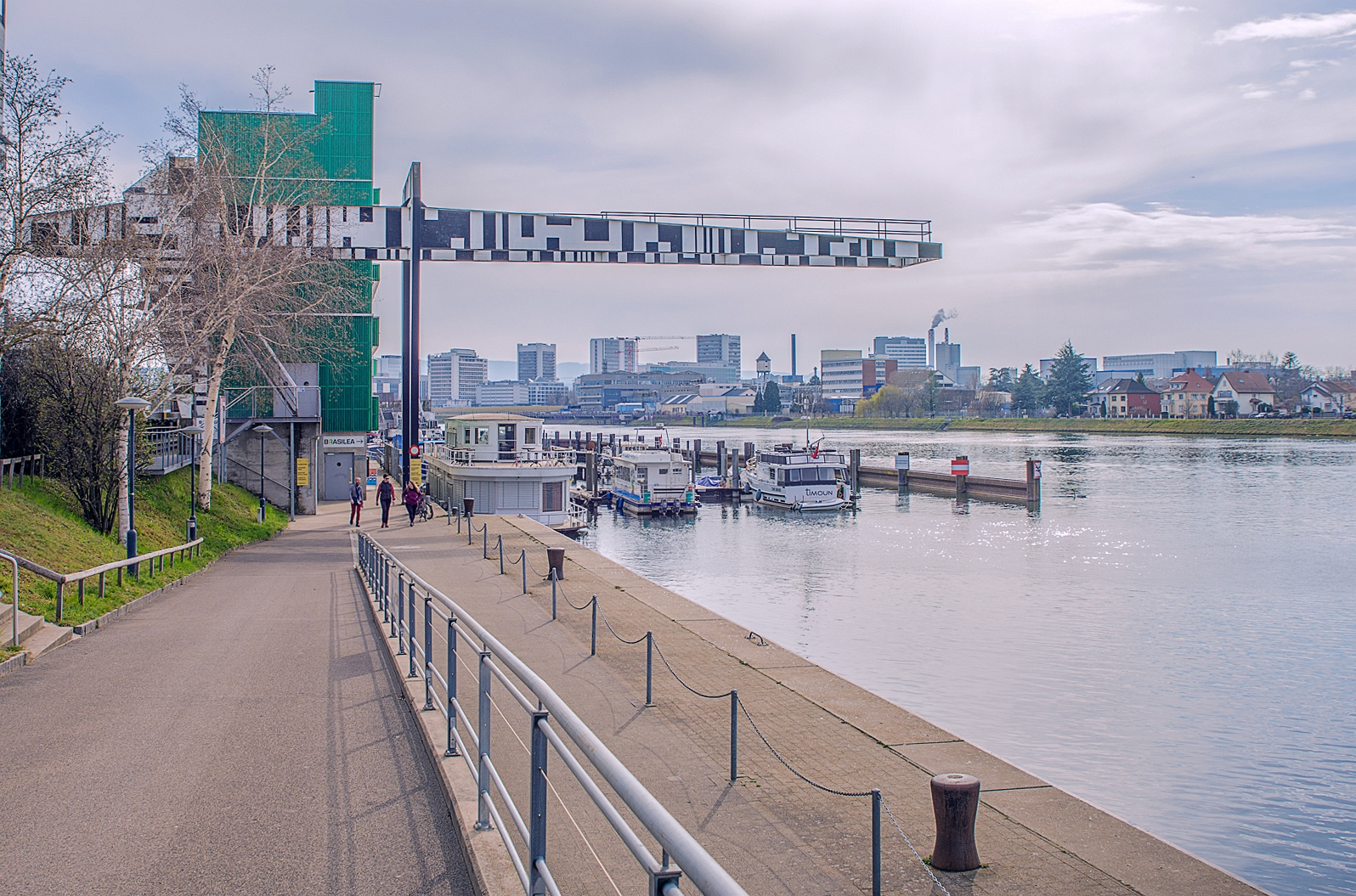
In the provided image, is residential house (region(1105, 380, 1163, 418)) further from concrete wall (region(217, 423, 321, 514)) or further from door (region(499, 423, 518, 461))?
concrete wall (region(217, 423, 321, 514))

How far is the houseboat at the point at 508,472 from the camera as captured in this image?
42281mm

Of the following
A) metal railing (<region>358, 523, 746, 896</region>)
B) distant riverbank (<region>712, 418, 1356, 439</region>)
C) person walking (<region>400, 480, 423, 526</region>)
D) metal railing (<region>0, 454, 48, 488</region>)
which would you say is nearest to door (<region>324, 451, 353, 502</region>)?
person walking (<region>400, 480, 423, 526</region>)

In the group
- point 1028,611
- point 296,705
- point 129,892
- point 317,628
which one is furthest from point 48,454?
point 1028,611

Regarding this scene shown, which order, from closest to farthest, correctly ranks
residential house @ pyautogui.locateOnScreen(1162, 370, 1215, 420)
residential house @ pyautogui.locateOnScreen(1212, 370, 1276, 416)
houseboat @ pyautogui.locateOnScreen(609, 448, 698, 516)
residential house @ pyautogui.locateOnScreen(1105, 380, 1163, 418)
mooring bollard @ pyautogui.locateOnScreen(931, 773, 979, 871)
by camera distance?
mooring bollard @ pyautogui.locateOnScreen(931, 773, 979, 871)
houseboat @ pyautogui.locateOnScreen(609, 448, 698, 516)
residential house @ pyautogui.locateOnScreen(1212, 370, 1276, 416)
residential house @ pyautogui.locateOnScreen(1162, 370, 1215, 420)
residential house @ pyautogui.locateOnScreen(1105, 380, 1163, 418)

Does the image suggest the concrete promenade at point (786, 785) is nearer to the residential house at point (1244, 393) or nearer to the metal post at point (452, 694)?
the metal post at point (452, 694)

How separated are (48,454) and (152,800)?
Result: 19.2m

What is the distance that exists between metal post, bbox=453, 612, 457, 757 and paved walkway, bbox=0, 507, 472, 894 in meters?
0.28

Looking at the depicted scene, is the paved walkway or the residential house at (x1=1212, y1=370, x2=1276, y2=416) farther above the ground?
the residential house at (x1=1212, y1=370, x2=1276, y2=416)

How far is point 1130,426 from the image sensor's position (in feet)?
476

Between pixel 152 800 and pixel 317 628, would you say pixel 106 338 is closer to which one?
pixel 317 628

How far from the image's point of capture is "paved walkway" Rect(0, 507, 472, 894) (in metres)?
6.00

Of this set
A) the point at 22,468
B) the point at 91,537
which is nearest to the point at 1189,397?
the point at 22,468

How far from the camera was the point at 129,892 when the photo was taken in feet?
18.6

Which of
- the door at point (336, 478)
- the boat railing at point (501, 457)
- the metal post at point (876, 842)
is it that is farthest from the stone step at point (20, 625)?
the door at point (336, 478)
